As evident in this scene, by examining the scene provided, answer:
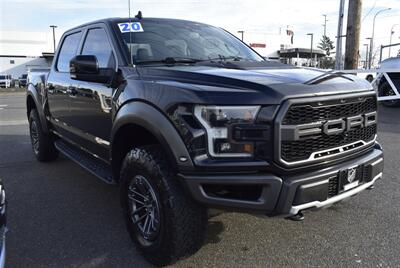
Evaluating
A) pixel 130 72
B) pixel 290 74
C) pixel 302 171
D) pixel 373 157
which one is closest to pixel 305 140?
pixel 302 171

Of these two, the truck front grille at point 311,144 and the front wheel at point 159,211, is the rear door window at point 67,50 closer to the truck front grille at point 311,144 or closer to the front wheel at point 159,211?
the front wheel at point 159,211

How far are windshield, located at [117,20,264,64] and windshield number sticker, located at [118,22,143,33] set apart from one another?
0.04 m

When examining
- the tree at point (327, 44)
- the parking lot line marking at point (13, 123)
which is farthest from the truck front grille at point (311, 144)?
the tree at point (327, 44)

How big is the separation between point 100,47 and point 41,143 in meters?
2.55

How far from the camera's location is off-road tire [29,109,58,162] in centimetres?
604

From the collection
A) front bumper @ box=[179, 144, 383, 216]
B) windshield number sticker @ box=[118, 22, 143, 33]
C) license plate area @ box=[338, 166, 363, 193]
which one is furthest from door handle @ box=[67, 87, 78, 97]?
license plate area @ box=[338, 166, 363, 193]

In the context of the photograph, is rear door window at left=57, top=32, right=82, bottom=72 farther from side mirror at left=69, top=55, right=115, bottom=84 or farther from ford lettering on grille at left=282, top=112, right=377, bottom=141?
ford lettering on grille at left=282, top=112, right=377, bottom=141

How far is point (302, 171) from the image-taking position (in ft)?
8.89

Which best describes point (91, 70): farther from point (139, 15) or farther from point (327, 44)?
point (327, 44)

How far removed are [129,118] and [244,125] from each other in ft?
3.30

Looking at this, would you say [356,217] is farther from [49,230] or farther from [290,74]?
[49,230]

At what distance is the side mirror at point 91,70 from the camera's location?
11.8ft

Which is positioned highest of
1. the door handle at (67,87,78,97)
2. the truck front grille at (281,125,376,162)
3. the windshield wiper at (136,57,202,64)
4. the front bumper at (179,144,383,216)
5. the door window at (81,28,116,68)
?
the door window at (81,28,116,68)

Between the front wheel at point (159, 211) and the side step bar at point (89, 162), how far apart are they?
2.00ft
